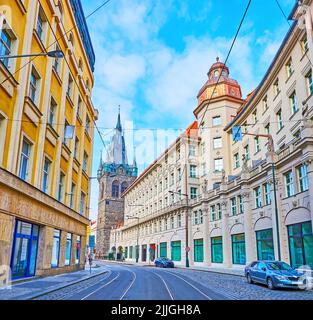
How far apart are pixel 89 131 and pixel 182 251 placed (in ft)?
78.6

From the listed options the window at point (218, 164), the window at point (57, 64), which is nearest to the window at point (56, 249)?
the window at point (57, 64)

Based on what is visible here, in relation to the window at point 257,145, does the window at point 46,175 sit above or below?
below

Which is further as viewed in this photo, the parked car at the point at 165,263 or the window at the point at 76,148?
the parked car at the point at 165,263

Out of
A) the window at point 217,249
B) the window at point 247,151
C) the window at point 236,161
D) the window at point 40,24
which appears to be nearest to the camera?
the window at point 40,24

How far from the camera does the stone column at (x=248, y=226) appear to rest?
30203 millimetres

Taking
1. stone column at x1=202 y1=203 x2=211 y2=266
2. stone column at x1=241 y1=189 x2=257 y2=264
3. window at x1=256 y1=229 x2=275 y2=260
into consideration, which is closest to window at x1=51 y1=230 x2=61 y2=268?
window at x1=256 y1=229 x2=275 y2=260

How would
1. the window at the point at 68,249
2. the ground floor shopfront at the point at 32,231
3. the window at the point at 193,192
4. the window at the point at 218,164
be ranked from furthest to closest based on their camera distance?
the window at the point at 193,192 → the window at the point at 218,164 → the window at the point at 68,249 → the ground floor shopfront at the point at 32,231

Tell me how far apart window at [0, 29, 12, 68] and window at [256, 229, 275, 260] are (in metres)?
23.5

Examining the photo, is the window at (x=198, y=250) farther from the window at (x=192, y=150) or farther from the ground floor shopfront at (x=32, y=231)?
the ground floor shopfront at (x=32, y=231)

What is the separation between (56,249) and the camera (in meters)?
21.0

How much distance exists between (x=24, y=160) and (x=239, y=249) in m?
24.6

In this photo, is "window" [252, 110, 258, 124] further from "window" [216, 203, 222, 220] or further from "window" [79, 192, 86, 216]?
"window" [79, 192, 86, 216]

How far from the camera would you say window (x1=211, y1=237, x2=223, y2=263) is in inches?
1469
